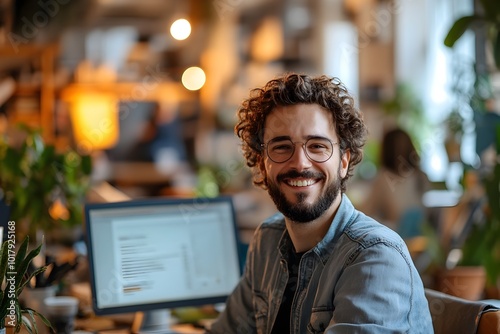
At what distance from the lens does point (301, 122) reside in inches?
68.4

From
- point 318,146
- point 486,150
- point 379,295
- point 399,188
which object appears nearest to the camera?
point 379,295

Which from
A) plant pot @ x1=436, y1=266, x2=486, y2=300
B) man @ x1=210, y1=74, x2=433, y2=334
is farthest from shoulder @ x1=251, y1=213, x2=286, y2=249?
plant pot @ x1=436, y1=266, x2=486, y2=300

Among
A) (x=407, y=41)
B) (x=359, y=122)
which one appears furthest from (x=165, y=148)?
(x=359, y=122)

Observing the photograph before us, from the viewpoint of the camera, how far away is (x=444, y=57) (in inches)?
301

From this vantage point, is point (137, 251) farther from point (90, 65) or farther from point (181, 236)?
point (90, 65)

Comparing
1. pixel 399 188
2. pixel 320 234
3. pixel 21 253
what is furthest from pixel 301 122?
pixel 399 188

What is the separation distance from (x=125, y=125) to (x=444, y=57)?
3330 mm

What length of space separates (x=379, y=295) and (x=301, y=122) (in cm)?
45

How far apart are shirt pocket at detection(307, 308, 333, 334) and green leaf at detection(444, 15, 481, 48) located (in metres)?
1.47

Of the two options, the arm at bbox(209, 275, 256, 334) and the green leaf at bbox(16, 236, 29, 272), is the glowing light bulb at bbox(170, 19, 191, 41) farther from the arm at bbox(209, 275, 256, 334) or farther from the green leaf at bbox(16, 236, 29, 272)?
the green leaf at bbox(16, 236, 29, 272)

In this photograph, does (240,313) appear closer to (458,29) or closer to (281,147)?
(281,147)

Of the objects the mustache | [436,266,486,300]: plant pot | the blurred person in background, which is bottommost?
[436,266,486,300]: plant pot

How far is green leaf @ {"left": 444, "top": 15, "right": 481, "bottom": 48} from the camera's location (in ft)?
9.12

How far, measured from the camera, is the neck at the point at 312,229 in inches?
70.2
